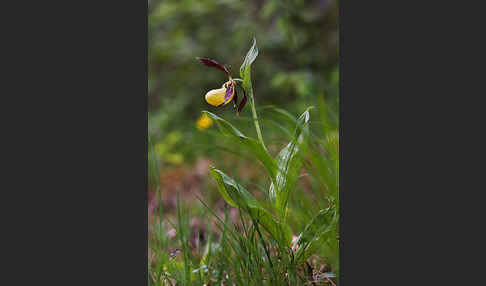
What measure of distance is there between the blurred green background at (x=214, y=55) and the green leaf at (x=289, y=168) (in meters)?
1.79

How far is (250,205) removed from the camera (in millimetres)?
1370

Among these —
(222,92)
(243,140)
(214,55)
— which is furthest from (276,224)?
(214,55)

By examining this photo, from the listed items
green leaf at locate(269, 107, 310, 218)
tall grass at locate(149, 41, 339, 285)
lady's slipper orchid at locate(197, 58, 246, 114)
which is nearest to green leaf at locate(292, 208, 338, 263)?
tall grass at locate(149, 41, 339, 285)

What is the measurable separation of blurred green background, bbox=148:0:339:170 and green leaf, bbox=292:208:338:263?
1828mm

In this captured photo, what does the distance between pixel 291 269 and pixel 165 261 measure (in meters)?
0.50

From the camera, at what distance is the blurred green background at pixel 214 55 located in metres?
3.42

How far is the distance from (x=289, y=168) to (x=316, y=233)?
0.26 metres

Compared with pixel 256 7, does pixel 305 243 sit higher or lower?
lower

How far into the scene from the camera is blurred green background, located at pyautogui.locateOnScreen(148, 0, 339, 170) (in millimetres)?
3420

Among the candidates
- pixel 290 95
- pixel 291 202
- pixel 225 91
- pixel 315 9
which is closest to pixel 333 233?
pixel 291 202

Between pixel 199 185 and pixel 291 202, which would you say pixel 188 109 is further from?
pixel 291 202

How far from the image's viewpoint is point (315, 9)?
394 centimetres

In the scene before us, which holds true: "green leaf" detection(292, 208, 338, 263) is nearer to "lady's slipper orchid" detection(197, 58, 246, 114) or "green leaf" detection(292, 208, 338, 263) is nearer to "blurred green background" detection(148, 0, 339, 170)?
"lady's slipper orchid" detection(197, 58, 246, 114)

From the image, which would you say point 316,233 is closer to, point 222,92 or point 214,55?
point 222,92
